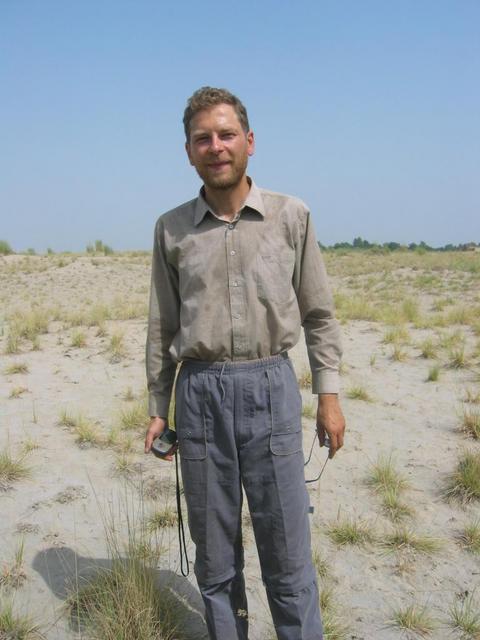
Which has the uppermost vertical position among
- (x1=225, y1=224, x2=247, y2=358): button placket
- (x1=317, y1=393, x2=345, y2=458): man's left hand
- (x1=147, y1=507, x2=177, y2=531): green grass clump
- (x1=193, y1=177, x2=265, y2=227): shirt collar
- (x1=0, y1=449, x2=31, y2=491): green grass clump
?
(x1=193, y1=177, x2=265, y2=227): shirt collar

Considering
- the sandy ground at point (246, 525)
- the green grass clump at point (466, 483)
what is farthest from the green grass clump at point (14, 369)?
the green grass clump at point (466, 483)

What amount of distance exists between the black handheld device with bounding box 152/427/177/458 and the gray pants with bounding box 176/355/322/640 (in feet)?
0.51

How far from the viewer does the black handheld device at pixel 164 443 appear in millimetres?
2447

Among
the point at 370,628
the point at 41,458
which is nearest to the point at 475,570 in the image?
the point at 370,628

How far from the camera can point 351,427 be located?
18.1 feet

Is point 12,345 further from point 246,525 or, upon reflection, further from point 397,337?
point 246,525

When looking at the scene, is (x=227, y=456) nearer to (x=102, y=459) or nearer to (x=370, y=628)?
(x=370, y=628)

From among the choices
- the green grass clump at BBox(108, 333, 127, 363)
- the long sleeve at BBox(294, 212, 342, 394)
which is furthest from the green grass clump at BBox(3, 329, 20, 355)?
the long sleeve at BBox(294, 212, 342, 394)

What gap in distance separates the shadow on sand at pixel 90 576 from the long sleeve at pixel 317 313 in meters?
1.30

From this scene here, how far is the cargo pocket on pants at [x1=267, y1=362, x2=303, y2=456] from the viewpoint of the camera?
220cm

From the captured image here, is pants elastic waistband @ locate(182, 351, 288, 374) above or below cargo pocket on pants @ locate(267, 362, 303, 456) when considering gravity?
above

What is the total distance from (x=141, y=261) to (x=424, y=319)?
1181 centimetres

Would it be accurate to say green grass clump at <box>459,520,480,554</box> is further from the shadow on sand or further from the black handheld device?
the black handheld device

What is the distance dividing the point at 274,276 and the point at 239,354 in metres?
0.32
